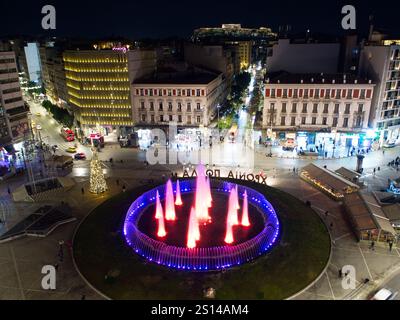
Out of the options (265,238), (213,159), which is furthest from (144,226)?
(213,159)

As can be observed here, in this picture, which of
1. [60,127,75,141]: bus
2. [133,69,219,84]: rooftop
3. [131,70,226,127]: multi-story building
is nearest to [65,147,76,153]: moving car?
[60,127,75,141]: bus

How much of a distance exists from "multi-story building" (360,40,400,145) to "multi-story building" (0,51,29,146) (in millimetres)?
84244

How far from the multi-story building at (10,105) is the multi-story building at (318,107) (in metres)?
60.0

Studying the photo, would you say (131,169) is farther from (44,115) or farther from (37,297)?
(44,115)

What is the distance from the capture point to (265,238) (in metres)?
42.7

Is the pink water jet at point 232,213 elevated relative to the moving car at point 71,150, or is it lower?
elevated

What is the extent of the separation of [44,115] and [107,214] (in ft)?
316

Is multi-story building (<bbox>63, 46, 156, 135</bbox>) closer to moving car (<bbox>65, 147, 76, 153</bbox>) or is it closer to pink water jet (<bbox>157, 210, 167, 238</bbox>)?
moving car (<bbox>65, 147, 76, 153</bbox>)

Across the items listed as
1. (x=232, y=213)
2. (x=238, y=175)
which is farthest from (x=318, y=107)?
(x=232, y=213)

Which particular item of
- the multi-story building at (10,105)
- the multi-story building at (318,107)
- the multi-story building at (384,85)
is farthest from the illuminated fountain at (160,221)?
the multi-story building at (384,85)

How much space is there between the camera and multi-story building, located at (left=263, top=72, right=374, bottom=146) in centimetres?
7881

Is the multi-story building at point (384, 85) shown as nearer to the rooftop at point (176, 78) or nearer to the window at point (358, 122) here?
the window at point (358, 122)

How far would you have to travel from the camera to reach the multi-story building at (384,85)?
76562 millimetres

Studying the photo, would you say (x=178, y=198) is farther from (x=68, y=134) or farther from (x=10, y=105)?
(x=68, y=134)
